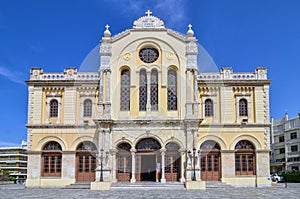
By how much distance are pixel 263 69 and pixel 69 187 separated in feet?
55.8

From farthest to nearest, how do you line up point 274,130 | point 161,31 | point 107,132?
1. point 274,130
2. point 161,31
3. point 107,132

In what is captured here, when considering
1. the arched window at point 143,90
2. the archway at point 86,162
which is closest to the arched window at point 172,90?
the arched window at point 143,90

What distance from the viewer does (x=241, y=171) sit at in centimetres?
2986

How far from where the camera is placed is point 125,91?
29797 millimetres

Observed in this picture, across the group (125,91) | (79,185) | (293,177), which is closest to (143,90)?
(125,91)

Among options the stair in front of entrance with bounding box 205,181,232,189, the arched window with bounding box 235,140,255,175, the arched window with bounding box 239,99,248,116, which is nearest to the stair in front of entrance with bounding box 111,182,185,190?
the stair in front of entrance with bounding box 205,181,232,189

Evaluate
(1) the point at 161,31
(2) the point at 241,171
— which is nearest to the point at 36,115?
(1) the point at 161,31

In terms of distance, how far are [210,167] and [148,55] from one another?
380 inches

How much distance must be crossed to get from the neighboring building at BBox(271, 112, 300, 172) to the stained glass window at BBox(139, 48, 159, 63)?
36.0m

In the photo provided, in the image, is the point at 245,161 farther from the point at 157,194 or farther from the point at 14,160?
the point at 14,160

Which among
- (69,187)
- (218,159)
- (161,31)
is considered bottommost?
(69,187)

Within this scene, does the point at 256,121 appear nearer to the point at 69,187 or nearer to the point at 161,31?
the point at 161,31

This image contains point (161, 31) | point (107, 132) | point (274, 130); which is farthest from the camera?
point (274, 130)

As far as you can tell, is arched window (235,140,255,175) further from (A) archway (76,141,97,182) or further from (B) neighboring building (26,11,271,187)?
(A) archway (76,141,97,182)
